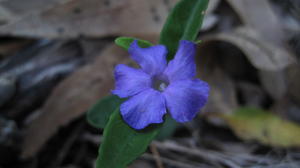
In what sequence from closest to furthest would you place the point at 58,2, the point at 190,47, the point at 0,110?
1. the point at 190,47
2. the point at 0,110
3. the point at 58,2

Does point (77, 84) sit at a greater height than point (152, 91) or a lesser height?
lesser

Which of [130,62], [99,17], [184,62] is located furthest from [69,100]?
[184,62]

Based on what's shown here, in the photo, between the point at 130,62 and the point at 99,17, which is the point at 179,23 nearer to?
the point at 130,62

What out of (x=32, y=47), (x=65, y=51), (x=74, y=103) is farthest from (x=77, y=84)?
(x=32, y=47)

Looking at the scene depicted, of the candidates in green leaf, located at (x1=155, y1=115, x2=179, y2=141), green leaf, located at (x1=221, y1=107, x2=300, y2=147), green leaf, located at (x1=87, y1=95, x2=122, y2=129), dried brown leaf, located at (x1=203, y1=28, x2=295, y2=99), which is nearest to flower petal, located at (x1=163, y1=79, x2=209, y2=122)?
green leaf, located at (x1=87, y1=95, x2=122, y2=129)

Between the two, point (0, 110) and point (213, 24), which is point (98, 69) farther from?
point (213, 24)

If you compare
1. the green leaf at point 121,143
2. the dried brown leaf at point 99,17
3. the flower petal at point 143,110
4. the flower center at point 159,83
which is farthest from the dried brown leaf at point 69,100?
the flower petal at point 143,110
